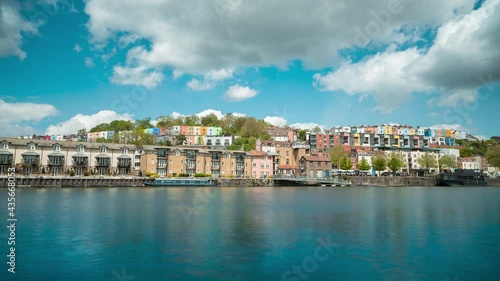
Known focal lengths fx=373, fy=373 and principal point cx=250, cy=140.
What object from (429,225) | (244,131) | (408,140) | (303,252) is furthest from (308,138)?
(303,252)

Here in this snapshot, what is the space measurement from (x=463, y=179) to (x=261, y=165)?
6142 cm

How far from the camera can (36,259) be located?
17406 mm

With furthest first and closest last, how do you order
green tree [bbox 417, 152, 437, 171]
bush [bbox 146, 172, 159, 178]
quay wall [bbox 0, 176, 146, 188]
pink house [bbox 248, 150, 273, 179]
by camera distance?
green tree [bbox 417, 152, 437, 171], pink house [bbox 248, 150, 273, 179], bush [bbox 146, 172, 159, 178], quay wall [bbox 0, 176, 146, 188]

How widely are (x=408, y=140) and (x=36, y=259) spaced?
174 metres

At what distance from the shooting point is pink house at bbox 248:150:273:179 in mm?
106312

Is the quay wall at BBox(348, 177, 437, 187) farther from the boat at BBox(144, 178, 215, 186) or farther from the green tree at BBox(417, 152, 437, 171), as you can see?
the boat at BBox(144, 178, 215, 186)

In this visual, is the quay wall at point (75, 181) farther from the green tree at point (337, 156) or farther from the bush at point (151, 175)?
the green tree at point (337, 156)

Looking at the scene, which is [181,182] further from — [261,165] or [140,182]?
[261,165]

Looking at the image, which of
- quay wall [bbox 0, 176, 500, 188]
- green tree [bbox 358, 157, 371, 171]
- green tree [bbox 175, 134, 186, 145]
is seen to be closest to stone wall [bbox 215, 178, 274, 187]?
quay wall [bbox 0, 176, 500, 188]

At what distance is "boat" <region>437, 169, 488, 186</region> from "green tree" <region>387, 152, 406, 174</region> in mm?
13621

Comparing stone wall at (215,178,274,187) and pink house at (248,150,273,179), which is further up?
pink house at (248,150,273,179)

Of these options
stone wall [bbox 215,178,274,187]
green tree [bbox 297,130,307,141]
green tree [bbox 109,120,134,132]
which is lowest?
stone wall [bbox 215,178,274,187]

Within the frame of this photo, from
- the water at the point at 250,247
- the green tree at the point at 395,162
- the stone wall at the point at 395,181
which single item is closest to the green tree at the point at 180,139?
the stone wall at the point at 395,181

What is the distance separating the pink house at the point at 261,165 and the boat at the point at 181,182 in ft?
59.9
